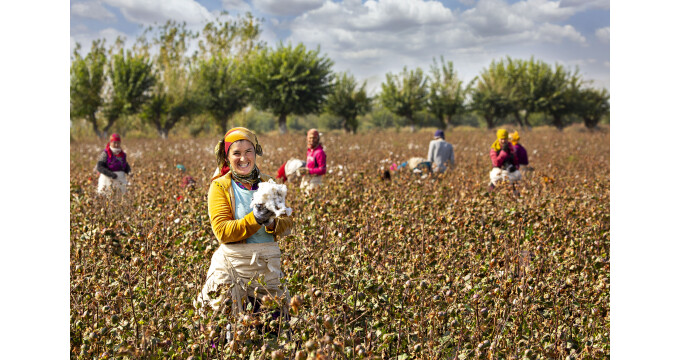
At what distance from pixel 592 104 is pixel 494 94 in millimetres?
8791

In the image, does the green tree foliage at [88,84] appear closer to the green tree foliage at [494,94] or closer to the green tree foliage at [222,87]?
the green tree foliage at [222,87]

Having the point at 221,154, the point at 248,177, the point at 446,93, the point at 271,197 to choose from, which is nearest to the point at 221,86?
the point at 446,93

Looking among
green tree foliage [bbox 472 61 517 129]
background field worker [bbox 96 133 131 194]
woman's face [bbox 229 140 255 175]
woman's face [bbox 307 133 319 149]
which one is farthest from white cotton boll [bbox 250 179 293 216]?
green tree foliage [bbox 472 61 517 129]

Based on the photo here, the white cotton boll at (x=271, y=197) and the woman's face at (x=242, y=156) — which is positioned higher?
the woman's face at (x=242, y=156)

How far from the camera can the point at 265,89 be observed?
37531mm

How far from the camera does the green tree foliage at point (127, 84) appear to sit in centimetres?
3562

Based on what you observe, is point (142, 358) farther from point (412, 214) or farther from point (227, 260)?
point (412, 214)

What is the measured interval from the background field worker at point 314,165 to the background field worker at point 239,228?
12.0 ft

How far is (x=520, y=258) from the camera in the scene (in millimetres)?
4031

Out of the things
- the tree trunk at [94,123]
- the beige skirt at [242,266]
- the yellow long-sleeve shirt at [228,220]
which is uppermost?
the tree trunk at [94,123]

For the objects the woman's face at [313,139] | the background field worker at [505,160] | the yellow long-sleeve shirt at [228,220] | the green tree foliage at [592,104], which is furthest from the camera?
the green tree foliage at [592,104]

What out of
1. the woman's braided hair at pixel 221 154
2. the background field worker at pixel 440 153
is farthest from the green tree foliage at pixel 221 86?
the woman's braided hair at pixel 221 154

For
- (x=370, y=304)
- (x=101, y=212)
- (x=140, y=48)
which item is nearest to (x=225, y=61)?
(x=140, y=48)

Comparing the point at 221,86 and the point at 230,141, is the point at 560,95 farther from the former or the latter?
the point at 230,141
